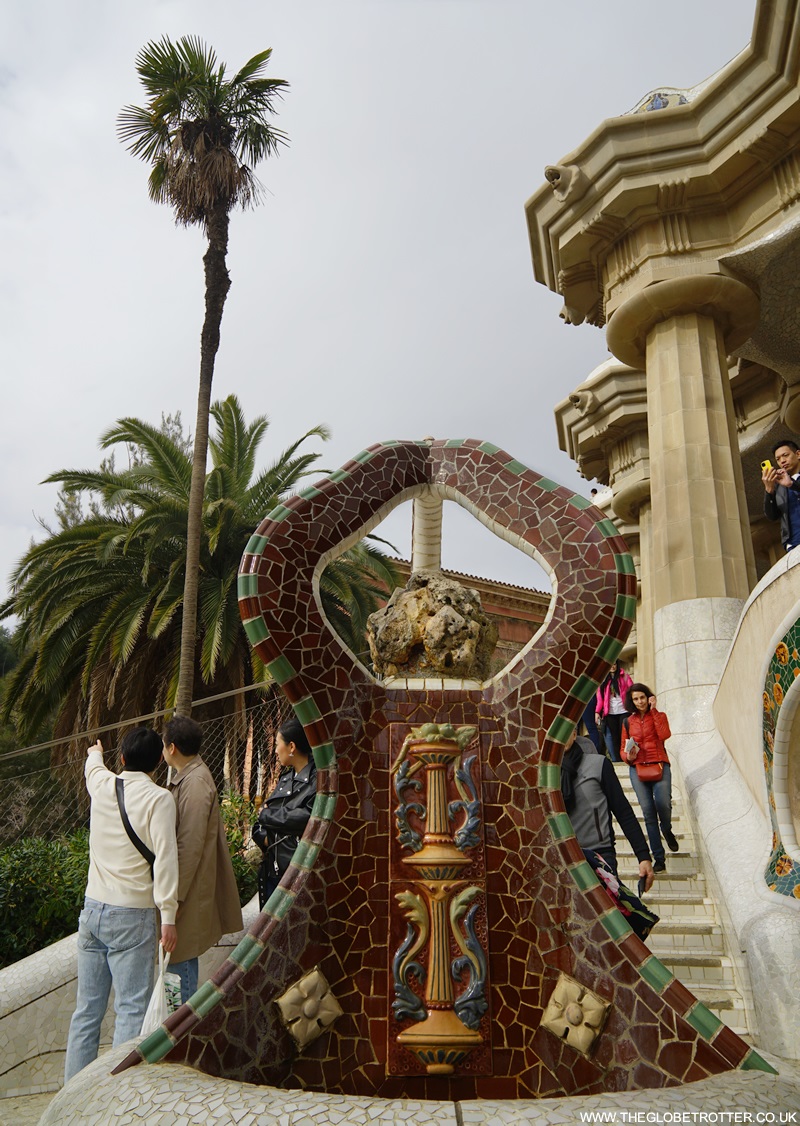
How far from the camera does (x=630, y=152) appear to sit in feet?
33.2

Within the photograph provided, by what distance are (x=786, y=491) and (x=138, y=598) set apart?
30.1ft

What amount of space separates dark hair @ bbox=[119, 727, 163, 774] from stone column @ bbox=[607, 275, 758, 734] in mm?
6407

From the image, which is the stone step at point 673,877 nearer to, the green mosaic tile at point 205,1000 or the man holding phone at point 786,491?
the man holding phone at point 786,491

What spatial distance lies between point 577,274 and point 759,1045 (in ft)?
32.3

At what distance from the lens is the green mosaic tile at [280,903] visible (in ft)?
7.51

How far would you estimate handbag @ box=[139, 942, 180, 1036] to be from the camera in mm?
2918

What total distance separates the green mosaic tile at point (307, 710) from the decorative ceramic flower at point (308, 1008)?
25.9 inches

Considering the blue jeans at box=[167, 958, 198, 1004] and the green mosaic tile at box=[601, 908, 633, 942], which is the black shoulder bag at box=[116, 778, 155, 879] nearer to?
the blue jeans at box=[167, 958, 198, 1004]

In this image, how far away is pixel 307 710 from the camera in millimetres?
2527

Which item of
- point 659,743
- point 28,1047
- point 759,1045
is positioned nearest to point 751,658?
point 659,743

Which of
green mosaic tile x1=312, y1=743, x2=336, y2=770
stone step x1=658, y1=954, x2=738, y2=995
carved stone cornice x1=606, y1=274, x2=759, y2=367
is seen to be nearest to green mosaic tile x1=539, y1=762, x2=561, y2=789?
green mosaic tile x1=312, y1=743, x2=336, y2=770

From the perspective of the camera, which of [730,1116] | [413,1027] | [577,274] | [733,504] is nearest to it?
[730,1116]

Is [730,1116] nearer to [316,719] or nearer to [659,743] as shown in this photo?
[316,719]

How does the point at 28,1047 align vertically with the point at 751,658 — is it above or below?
below
